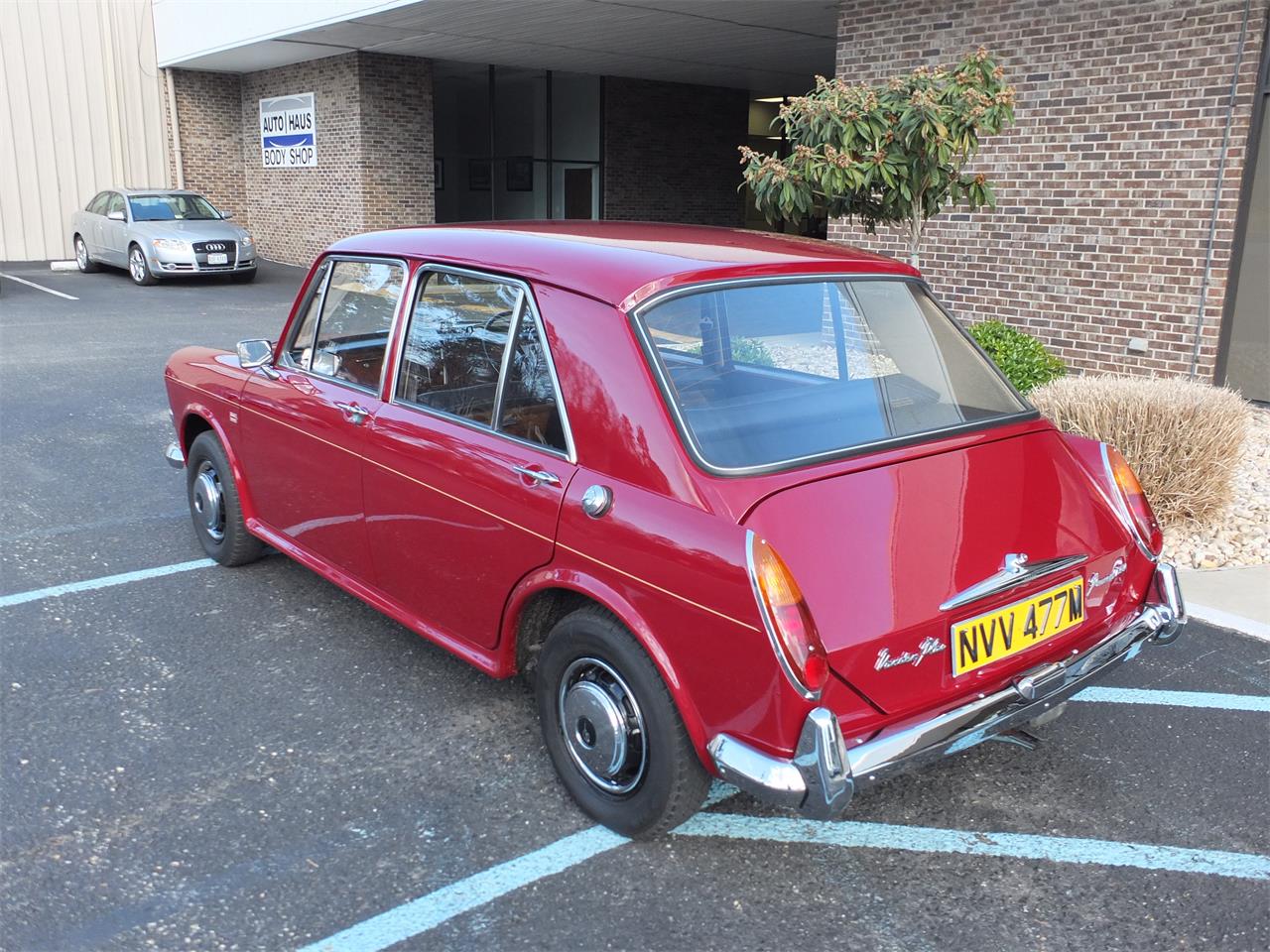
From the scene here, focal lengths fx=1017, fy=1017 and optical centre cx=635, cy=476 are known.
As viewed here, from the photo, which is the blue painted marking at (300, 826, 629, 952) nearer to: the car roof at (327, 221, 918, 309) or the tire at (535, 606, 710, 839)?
the tire at (535, 606, 710, 839)

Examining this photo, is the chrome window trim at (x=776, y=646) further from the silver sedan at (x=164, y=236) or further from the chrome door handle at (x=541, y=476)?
the silver sedan at (x=164, y=236)

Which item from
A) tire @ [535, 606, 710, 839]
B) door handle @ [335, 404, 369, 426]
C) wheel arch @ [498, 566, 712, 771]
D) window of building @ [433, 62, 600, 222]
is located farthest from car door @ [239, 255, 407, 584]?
window of building @ [433, 62, 600, 222]

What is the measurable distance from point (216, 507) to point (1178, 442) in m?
5.09

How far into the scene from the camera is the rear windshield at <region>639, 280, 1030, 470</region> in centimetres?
290

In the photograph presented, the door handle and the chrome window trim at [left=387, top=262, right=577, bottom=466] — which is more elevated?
the chrome window trim at [left=387, top=262, right=577, bottom=466]

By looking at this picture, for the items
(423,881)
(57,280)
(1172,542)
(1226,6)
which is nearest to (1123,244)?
(1226,6)

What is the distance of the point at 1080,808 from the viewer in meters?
3.17

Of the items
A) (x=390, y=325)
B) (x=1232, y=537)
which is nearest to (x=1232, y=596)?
(x=1232, y=537)

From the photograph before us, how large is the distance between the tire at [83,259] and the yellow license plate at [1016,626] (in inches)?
802

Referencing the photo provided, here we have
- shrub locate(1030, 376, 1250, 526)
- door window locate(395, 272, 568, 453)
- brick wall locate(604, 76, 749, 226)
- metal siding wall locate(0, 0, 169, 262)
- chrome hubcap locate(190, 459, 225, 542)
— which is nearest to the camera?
door window locate(395, 272, 568, 453)

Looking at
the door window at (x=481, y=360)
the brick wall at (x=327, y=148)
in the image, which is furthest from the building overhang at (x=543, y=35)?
the door window at (x=481, y=360)

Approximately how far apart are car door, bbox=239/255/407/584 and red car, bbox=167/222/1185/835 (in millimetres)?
23

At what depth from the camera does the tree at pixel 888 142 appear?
5949 mm

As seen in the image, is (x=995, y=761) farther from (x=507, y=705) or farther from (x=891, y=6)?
(x=891, y=6)
